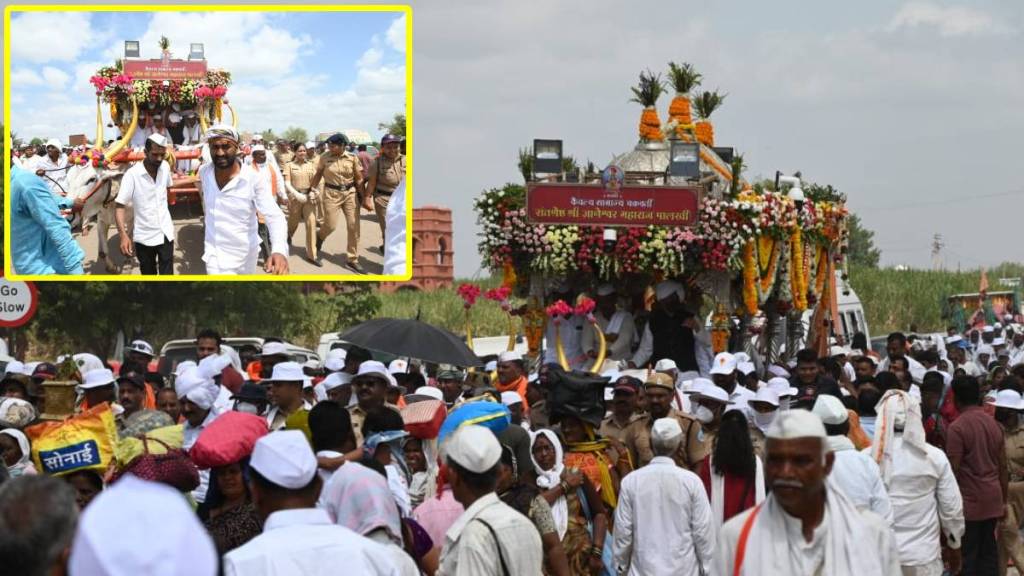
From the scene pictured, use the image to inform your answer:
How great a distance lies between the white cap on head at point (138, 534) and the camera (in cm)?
309

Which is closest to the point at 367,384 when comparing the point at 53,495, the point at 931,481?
the point at 931,481

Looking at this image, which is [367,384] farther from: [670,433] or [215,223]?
[215,223]

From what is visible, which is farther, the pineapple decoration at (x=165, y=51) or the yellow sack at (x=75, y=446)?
the pineapple decoration at (x=165, y=51)

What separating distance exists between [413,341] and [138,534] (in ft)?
38.8

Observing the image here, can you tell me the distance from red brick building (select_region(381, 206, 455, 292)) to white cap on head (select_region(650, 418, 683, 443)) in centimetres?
7350

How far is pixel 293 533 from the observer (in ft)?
16.4

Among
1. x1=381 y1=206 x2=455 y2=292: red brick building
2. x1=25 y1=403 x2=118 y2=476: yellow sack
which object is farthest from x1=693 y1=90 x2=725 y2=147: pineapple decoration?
x1=381 y1=206 x2=455 y2=292: red brick building

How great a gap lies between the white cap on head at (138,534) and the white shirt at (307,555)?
1711 mm

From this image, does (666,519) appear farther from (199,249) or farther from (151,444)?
(199,249)

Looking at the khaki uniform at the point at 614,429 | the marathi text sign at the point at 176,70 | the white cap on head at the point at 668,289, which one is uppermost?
the marathi text sign at the point at 176,70

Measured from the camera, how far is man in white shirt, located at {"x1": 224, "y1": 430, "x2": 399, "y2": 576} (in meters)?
4.90

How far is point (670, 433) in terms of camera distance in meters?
8.48

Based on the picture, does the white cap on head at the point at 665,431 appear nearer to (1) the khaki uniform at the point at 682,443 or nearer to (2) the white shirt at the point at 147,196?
(1) the khaki uniform at the point at 682,443

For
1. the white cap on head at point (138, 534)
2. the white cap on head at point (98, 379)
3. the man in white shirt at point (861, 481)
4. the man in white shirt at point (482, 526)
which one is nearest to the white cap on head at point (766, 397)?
the man in white shirt at point (861, 481)
